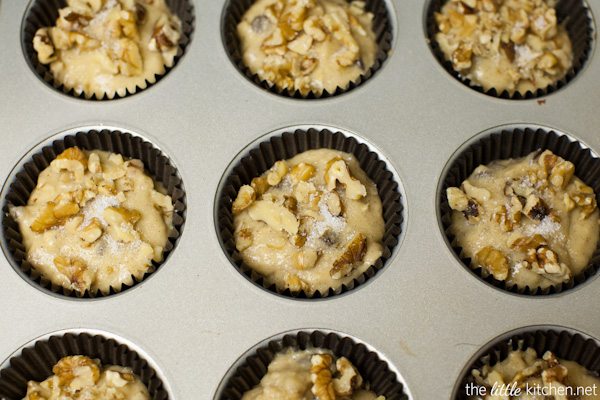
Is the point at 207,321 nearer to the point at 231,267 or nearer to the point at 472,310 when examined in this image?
the point at 231,267

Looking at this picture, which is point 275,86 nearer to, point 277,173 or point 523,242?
point 277,173

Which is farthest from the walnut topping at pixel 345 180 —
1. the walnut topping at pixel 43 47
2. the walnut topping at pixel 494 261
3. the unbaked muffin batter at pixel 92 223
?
the walnut topping at pixel 43 47

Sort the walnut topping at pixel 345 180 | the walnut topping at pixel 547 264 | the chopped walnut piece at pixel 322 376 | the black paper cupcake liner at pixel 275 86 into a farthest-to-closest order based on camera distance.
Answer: the black paper cupcake liner at pixel 275 86
the walnut topping at pixel 345 180
the walnut topping at pixel 547 264
the chopped walnut piece at pixel 322 376

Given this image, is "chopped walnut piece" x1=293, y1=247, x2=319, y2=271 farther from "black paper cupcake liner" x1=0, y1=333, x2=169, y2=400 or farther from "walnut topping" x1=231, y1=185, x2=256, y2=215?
"black paper cupcake liner" x1=0, y1=333, x2=169, y2=400

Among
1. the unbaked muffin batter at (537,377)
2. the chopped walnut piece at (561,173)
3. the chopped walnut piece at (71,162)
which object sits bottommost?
the unbaked muffin batter at (537,377)

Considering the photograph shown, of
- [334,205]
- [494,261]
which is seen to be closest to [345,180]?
[334,205]

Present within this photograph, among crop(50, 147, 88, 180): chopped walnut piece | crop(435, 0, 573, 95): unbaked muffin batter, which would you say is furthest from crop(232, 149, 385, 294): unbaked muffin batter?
crop(435, 0, 573, 95): unbaked muffin batter

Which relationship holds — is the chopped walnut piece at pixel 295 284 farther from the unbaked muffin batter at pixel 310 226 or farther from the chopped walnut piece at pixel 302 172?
the chopped walnut piece at pixel 302 172
